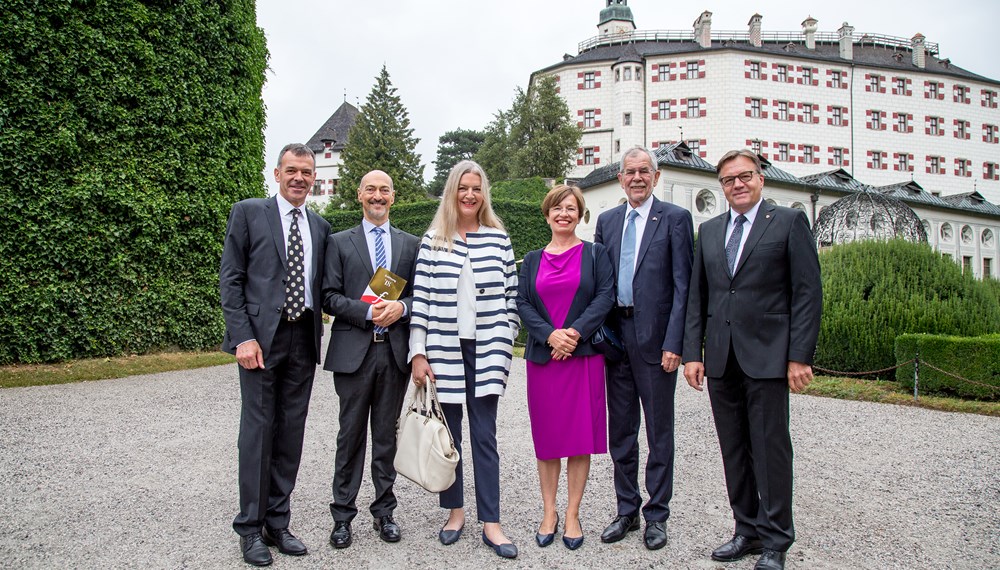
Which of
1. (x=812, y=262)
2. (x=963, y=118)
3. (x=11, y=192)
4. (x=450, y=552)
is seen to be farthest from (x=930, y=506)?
(x=963, y=118)

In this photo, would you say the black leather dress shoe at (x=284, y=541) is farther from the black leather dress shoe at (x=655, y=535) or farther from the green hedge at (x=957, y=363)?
the green hedge at (x=957, y=363)

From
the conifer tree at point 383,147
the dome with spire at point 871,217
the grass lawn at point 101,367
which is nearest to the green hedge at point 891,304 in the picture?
the dome with spire at point 871,217

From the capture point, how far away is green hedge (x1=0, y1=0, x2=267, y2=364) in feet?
34.4

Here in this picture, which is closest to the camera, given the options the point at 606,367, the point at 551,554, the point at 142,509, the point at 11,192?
the point at 551,554

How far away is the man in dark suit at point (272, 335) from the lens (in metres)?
3.96

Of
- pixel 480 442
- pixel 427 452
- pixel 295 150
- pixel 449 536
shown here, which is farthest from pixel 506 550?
pixel 295 150

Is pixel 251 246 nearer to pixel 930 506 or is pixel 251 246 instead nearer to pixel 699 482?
pixel 699 482

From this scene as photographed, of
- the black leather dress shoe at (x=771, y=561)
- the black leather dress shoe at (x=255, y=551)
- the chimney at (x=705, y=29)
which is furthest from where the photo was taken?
the chimney at (x=705, y=29)

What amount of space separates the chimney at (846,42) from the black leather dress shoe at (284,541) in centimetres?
7025

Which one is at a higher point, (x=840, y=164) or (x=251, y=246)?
(x=840, y=164)

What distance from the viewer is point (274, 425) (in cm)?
415

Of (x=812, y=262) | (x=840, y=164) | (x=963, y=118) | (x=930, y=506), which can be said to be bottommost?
Answer: (x=930, y=506)

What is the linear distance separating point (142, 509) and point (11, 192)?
327 inches

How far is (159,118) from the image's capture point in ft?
39.7
